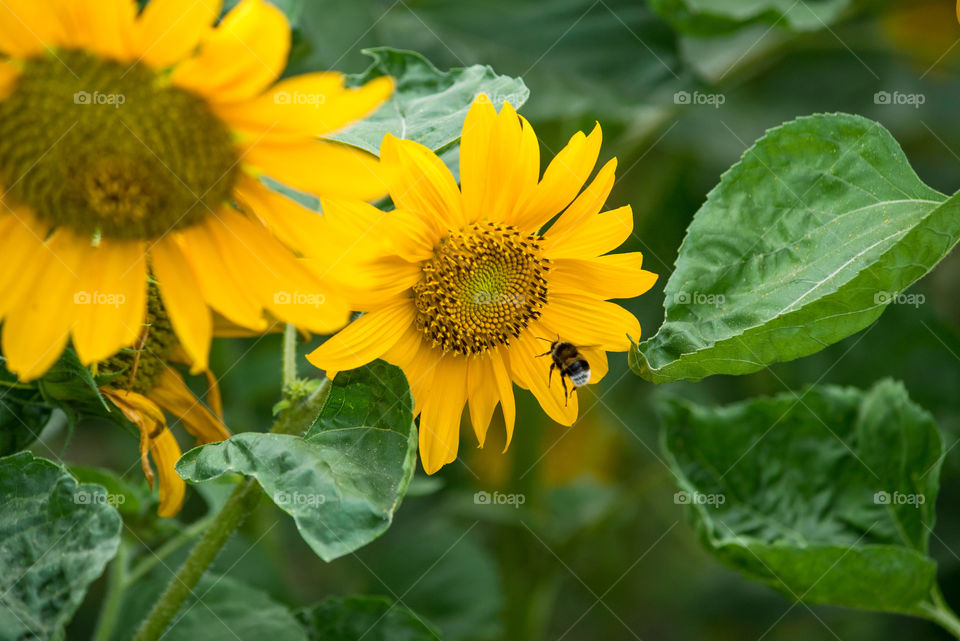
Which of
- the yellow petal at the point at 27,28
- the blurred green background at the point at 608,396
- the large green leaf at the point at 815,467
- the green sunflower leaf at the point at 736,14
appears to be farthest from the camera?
the blurred green background at the point at 608,396

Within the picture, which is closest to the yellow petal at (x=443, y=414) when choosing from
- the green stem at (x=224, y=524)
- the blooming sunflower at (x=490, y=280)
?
the blooming sunflower at (x=490, y=280)

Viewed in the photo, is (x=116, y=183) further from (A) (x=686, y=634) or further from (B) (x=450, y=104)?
(A) (x=686, y=634)

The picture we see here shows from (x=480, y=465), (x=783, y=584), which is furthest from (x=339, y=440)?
(x=480, y=465)

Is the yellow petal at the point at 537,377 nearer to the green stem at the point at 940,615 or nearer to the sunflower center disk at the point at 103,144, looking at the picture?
the sunflower center disk at the point at 103,144

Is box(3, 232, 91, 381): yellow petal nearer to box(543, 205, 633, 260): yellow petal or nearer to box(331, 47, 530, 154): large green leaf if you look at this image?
box(331, 47, 530, 154): large green leaf

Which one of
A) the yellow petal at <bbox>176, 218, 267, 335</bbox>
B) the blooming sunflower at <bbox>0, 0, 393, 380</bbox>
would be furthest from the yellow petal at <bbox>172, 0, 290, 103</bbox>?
the yellow petal at <bbox>176, 218, 267, 335</bbox>
